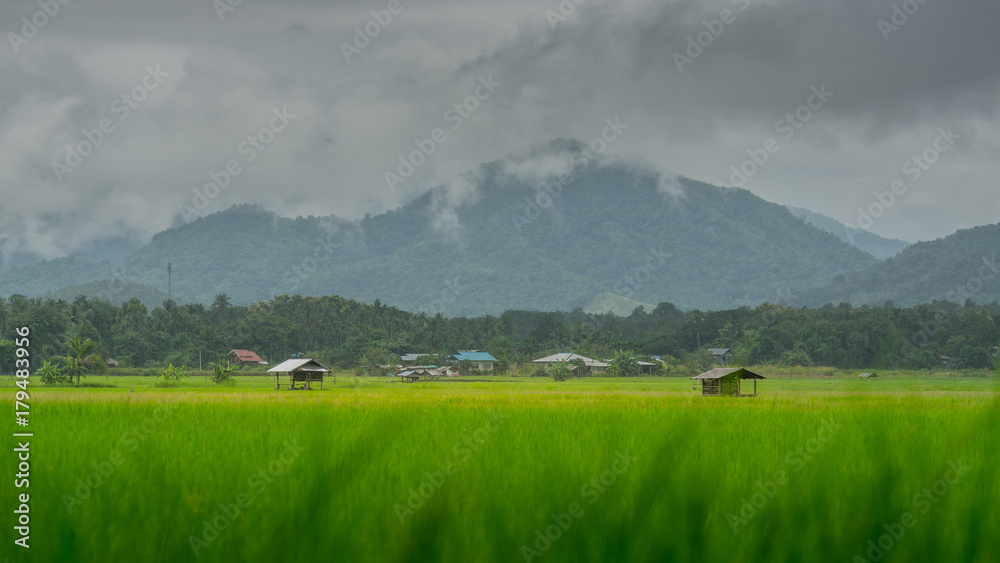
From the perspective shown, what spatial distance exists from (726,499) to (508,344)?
115 m

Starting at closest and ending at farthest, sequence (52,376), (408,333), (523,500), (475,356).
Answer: (523,500) → (52,376) → (408,333) → (475,356)

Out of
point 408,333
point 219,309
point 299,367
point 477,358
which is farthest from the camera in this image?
point 219,309

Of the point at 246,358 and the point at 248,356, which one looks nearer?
the point at 246,358

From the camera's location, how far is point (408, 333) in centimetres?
12512

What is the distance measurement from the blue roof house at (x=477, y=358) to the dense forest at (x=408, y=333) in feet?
5.53

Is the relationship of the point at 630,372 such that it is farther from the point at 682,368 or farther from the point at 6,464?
the point at 6,464

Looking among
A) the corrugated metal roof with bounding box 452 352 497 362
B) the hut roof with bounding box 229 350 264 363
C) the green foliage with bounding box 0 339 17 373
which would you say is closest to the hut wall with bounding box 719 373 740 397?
the green foliage with bounding box 0 339 17 373

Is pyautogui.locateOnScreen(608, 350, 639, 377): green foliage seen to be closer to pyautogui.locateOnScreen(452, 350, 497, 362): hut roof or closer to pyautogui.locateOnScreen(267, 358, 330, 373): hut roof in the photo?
pyautogui.locateOnScreen(452, 350, 497, 362): hut roof

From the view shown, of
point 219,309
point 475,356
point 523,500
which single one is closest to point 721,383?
point 523,500

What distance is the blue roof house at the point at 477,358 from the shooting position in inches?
4786

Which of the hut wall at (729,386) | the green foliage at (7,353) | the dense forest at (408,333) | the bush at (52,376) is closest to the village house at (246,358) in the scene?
the dense forest at (408,333)

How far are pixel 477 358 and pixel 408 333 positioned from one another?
475 inches

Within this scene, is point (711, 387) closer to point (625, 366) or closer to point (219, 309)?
point (625, 366)

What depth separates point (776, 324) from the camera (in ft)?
308
